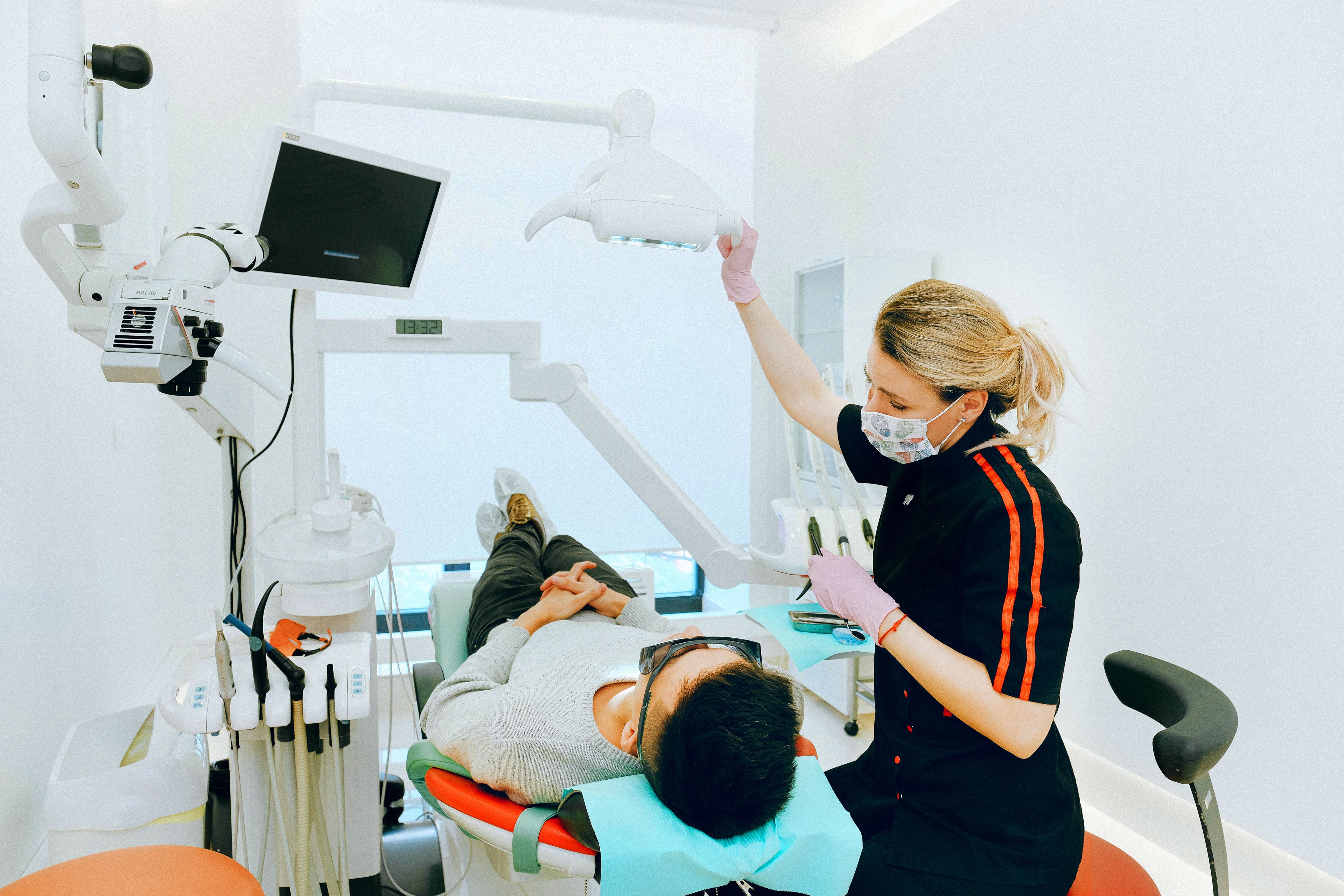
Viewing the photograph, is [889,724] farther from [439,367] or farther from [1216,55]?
[439,367]

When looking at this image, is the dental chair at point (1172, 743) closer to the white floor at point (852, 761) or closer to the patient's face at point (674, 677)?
the patient's face at point (674, 677)

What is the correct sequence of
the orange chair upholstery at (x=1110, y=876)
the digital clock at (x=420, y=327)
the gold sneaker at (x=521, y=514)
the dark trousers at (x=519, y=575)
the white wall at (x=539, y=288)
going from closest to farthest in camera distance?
the orange chair upholstery at (x=1110, y=876) < the digital clock at (x=420, y=327) < the dark trousers at (x=519, y=575) < the gold sneaker at (x=521, y=514) < the white wall at (x=539, y=288)

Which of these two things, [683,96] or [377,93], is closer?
[377,93]

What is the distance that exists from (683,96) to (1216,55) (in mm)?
2049

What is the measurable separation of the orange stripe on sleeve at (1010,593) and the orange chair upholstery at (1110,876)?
12.5 inches

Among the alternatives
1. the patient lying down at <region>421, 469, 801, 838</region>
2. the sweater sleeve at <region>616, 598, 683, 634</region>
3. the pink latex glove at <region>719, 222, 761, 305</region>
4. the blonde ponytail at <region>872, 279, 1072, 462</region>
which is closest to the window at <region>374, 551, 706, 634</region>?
the sweater sleeve at <region>616, 598, 683, 634</region>

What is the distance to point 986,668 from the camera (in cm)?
114

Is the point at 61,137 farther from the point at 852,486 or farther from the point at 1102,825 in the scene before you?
the point at 1102,825

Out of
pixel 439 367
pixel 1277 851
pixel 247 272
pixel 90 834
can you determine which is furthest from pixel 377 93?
pixel 1277 851

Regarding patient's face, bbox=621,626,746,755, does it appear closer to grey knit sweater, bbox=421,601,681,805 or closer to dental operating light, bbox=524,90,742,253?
grey knit sweater, bbox=421,601,681,805

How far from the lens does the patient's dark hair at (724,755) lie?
1047 millimetres

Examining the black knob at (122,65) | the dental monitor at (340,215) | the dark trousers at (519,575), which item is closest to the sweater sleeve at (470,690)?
the dark trousers at (519,575)

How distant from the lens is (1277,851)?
78.3 inches

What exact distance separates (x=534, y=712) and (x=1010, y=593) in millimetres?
729
